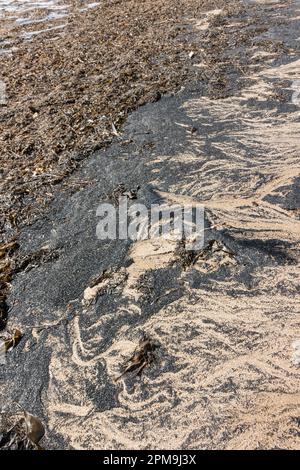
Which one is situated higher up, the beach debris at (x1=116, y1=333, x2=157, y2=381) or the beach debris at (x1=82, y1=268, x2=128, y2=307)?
the beach debris at (x1=82, y1=268, x2=128, y2=307)

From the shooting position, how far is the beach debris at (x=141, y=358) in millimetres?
2533

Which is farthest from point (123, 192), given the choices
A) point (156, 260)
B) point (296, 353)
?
point (296, 353)

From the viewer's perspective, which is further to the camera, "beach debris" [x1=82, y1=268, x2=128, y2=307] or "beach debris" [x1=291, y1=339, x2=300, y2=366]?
"beach debris" [x1=82, y1=268, x2=128, y2=307]

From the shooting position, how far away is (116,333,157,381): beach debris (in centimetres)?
253

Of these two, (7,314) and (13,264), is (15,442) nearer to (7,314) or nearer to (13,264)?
(7,314)

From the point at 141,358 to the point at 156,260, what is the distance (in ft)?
2.74

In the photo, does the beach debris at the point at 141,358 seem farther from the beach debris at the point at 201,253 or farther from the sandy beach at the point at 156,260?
the beach debris at the point at 201,253

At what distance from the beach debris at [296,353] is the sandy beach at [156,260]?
2 cm

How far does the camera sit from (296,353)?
247 centimetres

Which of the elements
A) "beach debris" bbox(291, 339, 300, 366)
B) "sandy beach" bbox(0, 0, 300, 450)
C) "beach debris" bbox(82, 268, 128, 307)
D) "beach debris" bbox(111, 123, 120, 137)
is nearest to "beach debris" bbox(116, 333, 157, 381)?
"sandy beach" bbox(0, 0, 300, 450)

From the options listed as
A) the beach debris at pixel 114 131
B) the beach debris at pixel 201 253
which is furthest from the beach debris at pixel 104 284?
the beach debris at pixel 114 131

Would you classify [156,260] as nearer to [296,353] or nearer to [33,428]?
[296,353]

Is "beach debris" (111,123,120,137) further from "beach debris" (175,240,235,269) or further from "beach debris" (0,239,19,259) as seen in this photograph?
"beach debris" (175,240,235,269)

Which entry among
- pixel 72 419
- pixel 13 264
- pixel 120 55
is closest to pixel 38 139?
pixel 13 264
